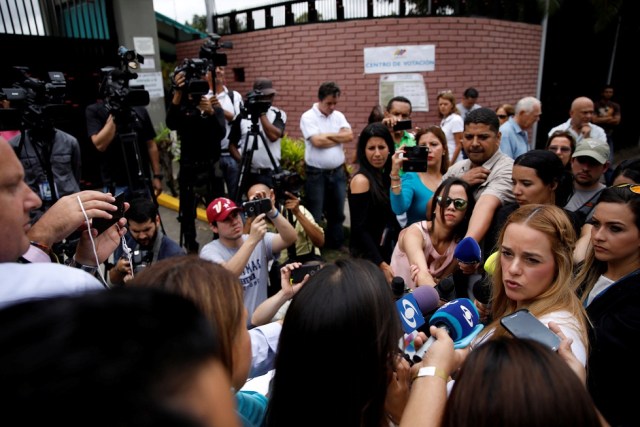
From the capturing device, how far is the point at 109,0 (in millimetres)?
6305

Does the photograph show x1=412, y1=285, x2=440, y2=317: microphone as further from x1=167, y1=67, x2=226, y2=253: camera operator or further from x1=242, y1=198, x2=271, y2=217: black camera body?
x1=167, y1=67, x2=226, y2=253: camera operator

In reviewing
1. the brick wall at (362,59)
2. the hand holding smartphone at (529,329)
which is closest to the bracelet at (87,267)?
the hand holding smartphone at (529,329)

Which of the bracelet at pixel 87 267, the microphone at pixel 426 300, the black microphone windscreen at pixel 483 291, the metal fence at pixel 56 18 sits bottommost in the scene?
the black microphone windscreen at pixel 483 291

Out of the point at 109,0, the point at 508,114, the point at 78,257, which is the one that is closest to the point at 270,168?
the point at 78,257

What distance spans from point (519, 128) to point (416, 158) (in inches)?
89.5

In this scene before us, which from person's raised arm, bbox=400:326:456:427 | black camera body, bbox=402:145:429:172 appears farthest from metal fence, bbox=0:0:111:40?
person's raised arm, bbox=400:326:456:427

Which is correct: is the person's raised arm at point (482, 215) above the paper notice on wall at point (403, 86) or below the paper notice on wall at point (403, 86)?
below

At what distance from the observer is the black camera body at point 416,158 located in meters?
3.02

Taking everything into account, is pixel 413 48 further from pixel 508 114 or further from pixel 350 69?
pixel 508 114

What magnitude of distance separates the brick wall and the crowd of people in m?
3.37

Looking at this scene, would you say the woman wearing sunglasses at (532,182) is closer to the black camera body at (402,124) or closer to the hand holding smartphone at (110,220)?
the black camera body at (402,124)

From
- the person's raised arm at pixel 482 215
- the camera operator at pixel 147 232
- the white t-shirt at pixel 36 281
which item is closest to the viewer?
the white t-shirt at pixel 36 281

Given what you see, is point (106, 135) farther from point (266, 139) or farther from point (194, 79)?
point (266, 139)

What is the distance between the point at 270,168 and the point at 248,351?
12.1ft
